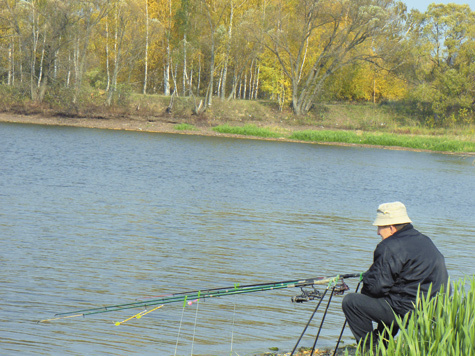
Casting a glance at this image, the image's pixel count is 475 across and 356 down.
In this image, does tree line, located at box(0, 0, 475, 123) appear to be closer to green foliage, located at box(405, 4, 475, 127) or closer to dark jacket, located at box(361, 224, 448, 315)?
green foliage, located at box(405, 4, 475, 127)

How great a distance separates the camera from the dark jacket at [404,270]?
16.7 ft

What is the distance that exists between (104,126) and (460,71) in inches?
1290

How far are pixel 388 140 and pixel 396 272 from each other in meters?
45.6

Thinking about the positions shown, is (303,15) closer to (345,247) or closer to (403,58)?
(403,58)

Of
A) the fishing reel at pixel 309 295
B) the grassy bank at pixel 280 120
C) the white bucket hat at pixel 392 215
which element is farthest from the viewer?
the grassy bank at pixel 280 120

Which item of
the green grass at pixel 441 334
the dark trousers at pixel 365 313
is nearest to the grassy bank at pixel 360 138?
the dark trousers at pixel 365 313

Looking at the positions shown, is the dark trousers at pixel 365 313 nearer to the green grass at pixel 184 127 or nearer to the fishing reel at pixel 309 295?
the fishing reel at pixel 309 295

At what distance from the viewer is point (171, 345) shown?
6.69 meters

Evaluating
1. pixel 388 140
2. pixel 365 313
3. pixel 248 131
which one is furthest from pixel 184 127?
pixel 365 313

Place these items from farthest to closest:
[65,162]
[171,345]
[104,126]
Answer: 1. [104,126]
2. [65,162]
3. [171,345]

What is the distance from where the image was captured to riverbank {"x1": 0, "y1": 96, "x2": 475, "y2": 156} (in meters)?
48.8

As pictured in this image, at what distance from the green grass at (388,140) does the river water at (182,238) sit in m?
18.7

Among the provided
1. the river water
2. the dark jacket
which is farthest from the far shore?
the dark jacket

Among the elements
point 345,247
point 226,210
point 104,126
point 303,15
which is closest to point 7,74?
point 104,126
